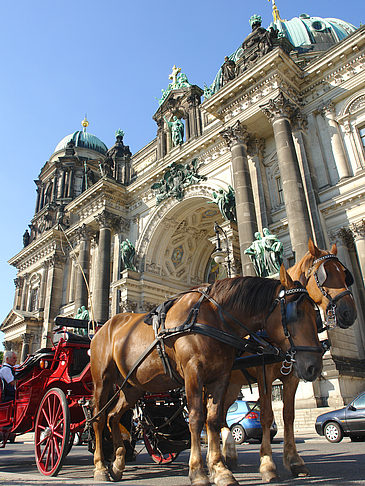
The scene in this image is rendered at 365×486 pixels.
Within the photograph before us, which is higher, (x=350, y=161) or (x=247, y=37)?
(x=247, y=37)

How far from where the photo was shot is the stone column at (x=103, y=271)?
2278 centimetres

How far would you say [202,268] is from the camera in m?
27.0

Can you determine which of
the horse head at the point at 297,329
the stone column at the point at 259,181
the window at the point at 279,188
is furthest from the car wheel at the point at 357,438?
the window at the point at 279,188

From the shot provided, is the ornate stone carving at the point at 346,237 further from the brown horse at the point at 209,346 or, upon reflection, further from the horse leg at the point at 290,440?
the brown horse at the point at 209,346

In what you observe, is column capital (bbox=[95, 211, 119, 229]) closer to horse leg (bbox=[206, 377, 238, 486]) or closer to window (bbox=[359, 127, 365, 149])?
window (bbox=[359, 127, 365, 149])

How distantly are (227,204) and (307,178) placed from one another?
4060 mm

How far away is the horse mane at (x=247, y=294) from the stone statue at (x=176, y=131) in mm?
20818

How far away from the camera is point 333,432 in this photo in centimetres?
991

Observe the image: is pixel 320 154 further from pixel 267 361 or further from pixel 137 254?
pixel 267 361

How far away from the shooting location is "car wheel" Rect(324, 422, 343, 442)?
9727 mm

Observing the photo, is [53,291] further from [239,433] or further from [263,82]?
[239,433]

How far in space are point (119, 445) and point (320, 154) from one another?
594 inches

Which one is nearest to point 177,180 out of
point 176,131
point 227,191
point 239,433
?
point 176,131

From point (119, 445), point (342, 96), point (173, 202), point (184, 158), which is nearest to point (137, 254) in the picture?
point (173, 202)
